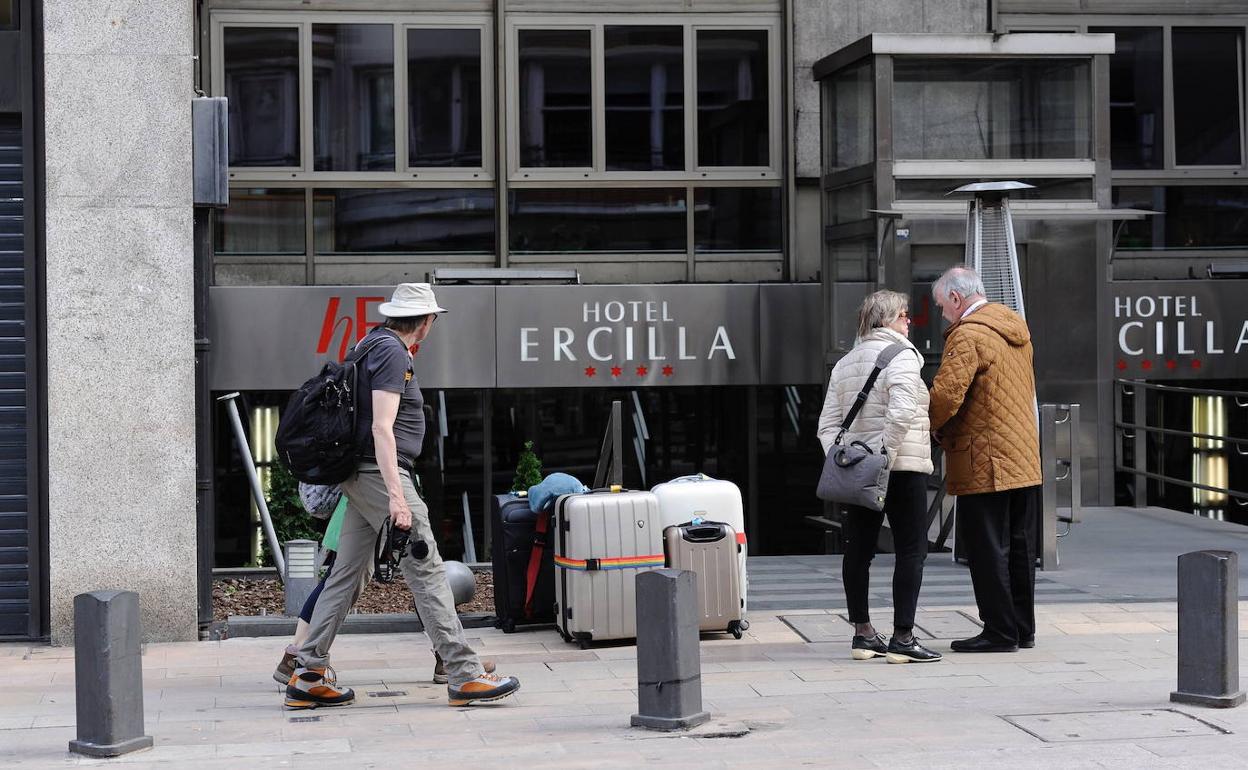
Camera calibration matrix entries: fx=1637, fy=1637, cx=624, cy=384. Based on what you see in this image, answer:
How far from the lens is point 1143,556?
11.9 meters

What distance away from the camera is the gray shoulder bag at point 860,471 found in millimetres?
7641

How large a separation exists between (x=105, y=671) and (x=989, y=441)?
167 inches

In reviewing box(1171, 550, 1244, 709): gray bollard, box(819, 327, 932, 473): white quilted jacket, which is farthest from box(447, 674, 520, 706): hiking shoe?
box(1171, 550, 1244, 709): gray bollard

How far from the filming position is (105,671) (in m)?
6.05

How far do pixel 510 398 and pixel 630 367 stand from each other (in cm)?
121

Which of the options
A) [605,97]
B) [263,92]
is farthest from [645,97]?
[263,92]

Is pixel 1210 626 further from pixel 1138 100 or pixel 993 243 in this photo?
pixel 1138 100

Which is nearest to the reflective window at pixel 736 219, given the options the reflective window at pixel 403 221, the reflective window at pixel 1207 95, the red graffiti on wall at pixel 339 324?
the reflective window at pixel 403 221

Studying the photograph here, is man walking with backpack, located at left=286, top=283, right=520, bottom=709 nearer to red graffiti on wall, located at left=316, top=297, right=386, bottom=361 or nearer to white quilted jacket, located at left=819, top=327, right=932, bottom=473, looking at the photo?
white quilted jacket, located at left=819, top=327, right=932, bottom=473

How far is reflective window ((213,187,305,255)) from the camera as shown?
15.3 meters

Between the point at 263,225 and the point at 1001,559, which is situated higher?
the point at 263,225

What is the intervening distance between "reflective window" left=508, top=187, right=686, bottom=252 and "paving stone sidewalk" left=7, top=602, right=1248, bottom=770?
6.99m

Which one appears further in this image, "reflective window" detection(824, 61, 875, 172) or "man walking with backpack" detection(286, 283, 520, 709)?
"reflective window" detection(824, 61, 875, 172)

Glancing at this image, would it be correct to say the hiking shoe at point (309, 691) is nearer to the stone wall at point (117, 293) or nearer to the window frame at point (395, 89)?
the stone wall at point (117, 293)
